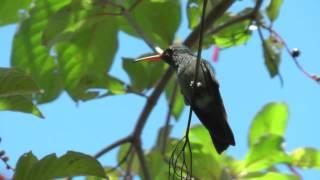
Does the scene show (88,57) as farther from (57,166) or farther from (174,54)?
(57,166)

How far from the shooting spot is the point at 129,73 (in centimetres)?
289

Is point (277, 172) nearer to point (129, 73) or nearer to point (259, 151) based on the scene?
point (259, 151)

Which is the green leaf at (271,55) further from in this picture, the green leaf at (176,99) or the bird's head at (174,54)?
the bird's head at (174,54)

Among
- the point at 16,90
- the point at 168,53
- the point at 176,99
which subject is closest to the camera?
the point at 16,90

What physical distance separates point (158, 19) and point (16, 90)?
1090mm

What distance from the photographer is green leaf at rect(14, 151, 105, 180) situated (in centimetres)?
183

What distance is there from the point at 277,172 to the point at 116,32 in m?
0.87

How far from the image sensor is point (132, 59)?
2844mm

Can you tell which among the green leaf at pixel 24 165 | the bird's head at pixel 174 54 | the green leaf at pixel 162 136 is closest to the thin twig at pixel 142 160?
the green leaf at pixel 162 136

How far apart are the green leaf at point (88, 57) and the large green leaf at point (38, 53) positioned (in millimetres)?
84

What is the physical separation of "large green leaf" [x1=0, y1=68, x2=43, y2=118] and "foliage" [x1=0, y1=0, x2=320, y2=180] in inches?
28.3

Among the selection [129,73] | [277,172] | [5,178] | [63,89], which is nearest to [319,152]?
[277,172]

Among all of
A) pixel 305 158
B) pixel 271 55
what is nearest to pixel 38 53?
pixel 271 55

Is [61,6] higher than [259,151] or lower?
higher
